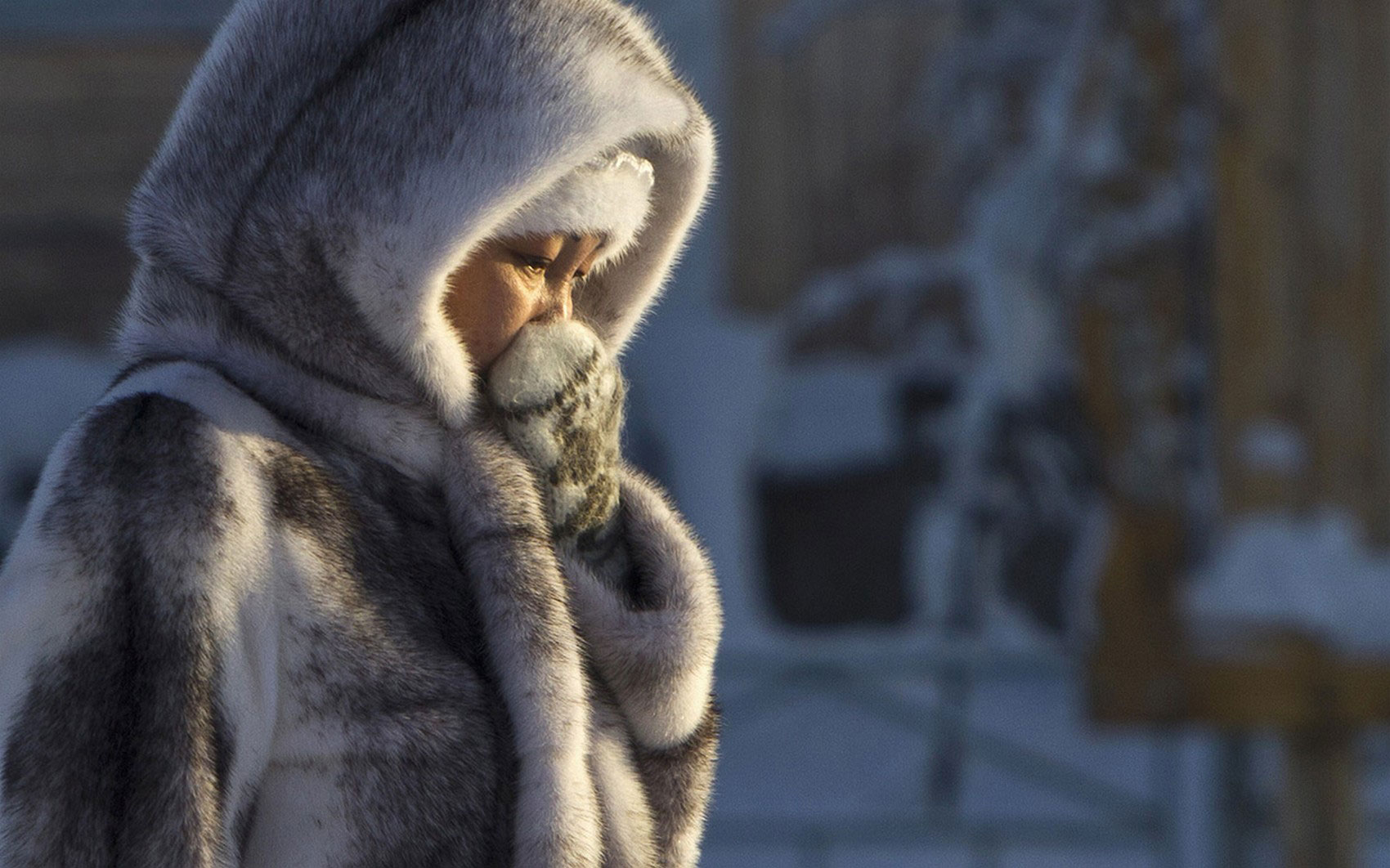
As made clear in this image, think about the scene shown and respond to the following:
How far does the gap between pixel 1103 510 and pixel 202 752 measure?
115 inches

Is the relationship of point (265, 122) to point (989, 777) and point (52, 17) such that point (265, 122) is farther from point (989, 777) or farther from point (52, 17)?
point (52, 17)

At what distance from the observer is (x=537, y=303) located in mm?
1386

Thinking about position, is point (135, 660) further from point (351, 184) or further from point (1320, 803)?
point (1320, 803)

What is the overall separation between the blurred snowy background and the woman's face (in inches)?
101

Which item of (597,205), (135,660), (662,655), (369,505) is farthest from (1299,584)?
(135,660)

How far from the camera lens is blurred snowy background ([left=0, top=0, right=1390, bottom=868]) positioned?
15.4ft

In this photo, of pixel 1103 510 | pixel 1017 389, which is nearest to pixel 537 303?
pixel 1103 510

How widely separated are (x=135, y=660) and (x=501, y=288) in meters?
0.46

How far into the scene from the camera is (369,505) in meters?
1.24

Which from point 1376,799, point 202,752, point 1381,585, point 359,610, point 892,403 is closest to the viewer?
point 202,752

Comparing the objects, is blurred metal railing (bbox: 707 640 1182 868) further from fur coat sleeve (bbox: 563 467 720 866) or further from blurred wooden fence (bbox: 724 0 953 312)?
fur coat sleeve (bbox: 563 467 720 866)

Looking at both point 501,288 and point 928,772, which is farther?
point 928,772

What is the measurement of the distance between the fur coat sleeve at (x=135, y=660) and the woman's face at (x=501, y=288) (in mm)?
282

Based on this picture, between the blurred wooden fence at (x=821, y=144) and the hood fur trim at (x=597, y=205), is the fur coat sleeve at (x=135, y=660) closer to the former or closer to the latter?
the hood fur trim at (x=597, y=205)
